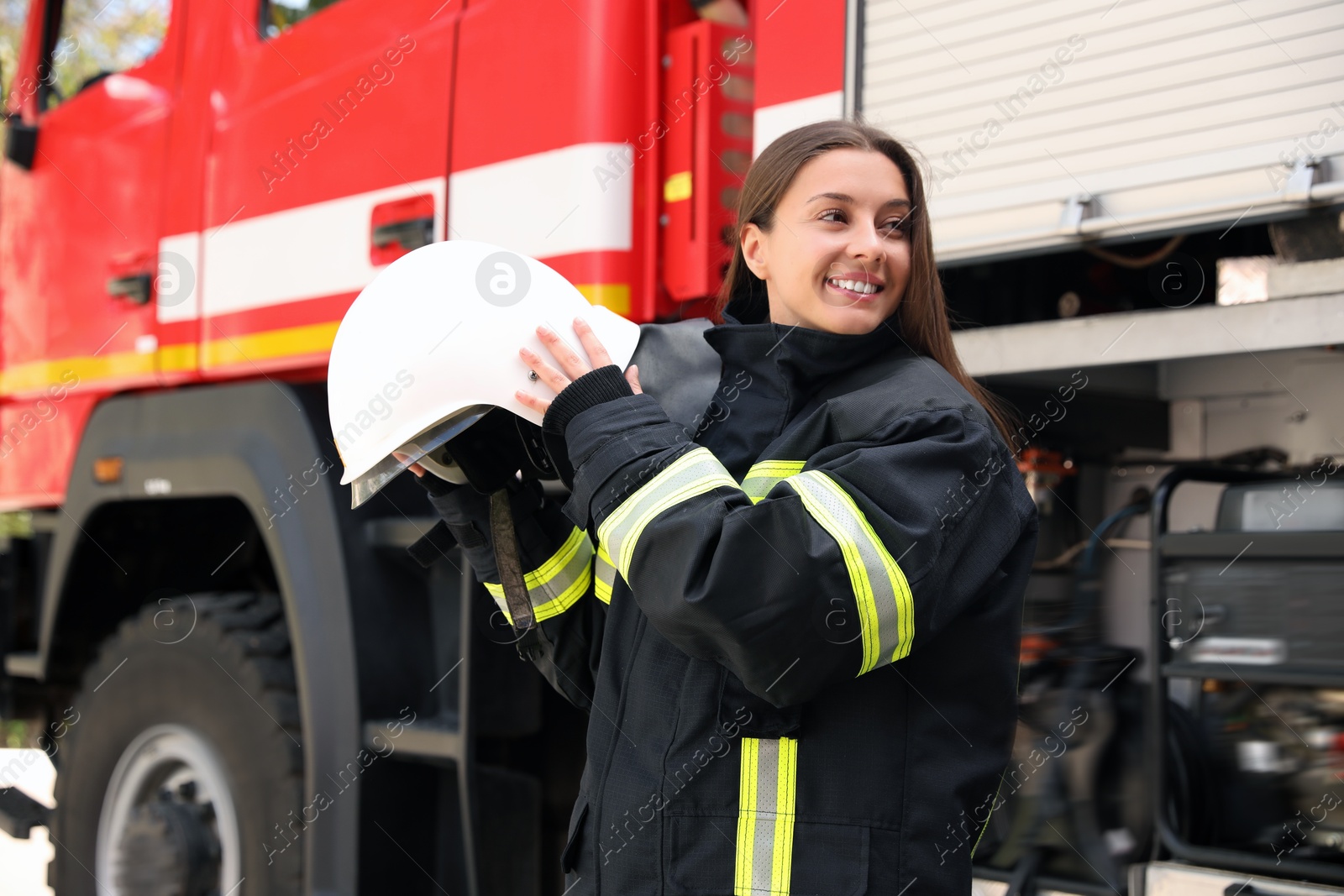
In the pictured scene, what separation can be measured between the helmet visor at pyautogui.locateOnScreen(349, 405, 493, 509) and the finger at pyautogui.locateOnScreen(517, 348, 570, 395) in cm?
12

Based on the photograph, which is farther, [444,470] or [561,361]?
[444,470]

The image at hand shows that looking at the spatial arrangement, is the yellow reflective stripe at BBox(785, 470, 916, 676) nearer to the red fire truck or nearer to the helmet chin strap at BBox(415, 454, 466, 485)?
the red fire truck

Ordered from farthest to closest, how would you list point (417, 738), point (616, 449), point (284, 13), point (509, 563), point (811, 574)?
point (284, 13)
point (417, 738)
point (509, 563)
point (616, 449)
point (811, 574)

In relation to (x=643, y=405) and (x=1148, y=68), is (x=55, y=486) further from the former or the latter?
(x=1148, y=68)


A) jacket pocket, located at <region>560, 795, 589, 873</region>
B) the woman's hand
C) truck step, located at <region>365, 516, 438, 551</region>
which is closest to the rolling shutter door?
the woman's hand

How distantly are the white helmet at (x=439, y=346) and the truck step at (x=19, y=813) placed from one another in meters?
2.18

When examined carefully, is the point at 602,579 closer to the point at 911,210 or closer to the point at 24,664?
the point at 911,210

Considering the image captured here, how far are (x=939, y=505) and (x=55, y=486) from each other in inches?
112

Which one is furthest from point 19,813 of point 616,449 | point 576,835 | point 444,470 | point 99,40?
point 616,449

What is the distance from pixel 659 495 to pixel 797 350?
1.00ft

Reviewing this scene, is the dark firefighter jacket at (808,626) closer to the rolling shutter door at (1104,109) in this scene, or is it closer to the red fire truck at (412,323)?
the red fire truck at (412,323)

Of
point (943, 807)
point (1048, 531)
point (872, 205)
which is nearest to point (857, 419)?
point (872, 205)

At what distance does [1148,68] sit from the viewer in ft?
6.10

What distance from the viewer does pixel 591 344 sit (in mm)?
1572
